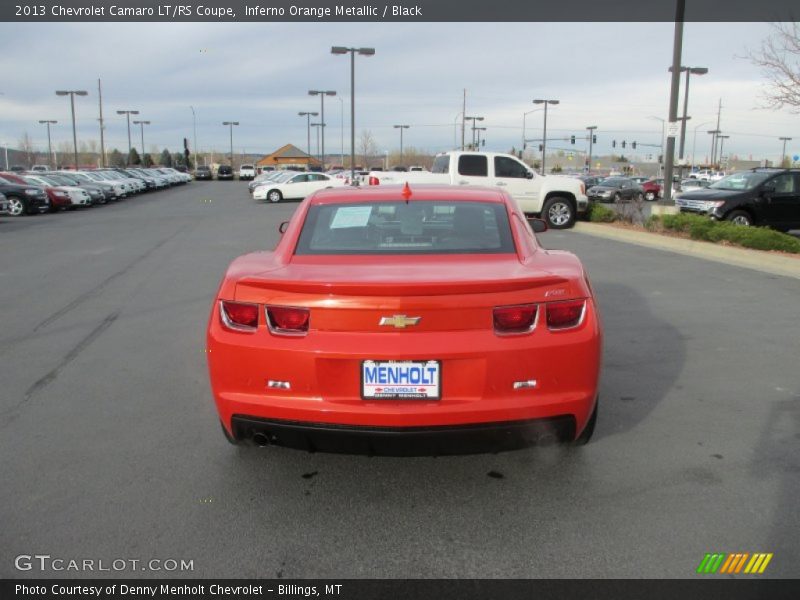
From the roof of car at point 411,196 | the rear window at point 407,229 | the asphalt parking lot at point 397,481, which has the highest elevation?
the roof of car at point 411,196

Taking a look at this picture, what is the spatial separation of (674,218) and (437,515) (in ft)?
45.5

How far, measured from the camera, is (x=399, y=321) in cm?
323

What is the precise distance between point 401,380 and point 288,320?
25.6 inches

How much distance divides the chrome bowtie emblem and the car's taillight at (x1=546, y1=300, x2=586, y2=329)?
2.20 feet

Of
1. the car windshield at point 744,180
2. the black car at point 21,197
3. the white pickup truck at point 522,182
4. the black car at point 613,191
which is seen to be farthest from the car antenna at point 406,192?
the black car at point 613,191

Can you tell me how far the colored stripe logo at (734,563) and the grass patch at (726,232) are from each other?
1099cm

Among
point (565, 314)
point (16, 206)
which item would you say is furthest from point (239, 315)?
point (16, 206)

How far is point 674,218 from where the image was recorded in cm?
1552

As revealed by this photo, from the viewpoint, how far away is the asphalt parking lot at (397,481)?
3.06m

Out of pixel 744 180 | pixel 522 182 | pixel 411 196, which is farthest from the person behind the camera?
pixel 522 182

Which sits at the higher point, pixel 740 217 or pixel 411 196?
pixel 411 196

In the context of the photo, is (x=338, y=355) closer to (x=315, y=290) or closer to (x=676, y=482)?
(x=315, y=290)

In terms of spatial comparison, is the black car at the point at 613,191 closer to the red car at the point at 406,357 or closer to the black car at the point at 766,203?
the black car at the point at 766,203
